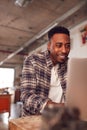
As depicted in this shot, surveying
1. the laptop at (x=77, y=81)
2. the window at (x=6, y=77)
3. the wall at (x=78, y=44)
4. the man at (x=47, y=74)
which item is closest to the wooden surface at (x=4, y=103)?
the wall at (x=78, y=44)

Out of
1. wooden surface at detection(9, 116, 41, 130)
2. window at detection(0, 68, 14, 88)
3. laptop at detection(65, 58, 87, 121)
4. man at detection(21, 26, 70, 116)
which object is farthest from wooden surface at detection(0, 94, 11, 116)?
laptop at detection(65, 58, 87, 121)

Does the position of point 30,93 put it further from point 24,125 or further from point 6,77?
point 6,77

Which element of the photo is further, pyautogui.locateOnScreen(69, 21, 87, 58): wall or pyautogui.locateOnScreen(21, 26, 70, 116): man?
pyautogui.locateOnScreen(69, 21, 87, 58): wall

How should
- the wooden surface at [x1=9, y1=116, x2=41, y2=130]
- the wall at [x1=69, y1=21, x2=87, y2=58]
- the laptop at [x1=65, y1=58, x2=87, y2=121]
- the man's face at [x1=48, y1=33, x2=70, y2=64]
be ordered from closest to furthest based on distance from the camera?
the laptop at [x1=65, y1=58, x2=87, y2=121] → the wooden surface at [x1=9, y1=116, x2=41, y2=130] → the man's face at [x1=48, y1=33, x2=70, y2=64] → the wall at [x1=69, y1=21, x2=87, y2=58]

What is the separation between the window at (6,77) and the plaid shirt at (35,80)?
7300 mm

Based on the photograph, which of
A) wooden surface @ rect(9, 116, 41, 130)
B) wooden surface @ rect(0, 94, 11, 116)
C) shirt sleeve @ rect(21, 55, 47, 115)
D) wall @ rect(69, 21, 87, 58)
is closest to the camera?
wooden surface @ rect(9, 116, 41, 130)

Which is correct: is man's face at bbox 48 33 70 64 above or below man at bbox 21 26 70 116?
above

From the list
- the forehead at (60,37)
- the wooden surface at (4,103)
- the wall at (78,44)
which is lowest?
the wooden surface at (4,103)

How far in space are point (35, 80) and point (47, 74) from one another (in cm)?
11

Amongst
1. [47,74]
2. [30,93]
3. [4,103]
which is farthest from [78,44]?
[30,93]

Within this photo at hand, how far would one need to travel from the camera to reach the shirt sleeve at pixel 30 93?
1106mm

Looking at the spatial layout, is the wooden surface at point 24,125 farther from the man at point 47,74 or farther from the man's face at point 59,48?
the man's face at point 59,48

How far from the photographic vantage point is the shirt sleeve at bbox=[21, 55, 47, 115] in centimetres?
111

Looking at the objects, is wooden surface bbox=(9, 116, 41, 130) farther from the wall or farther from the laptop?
the wall
